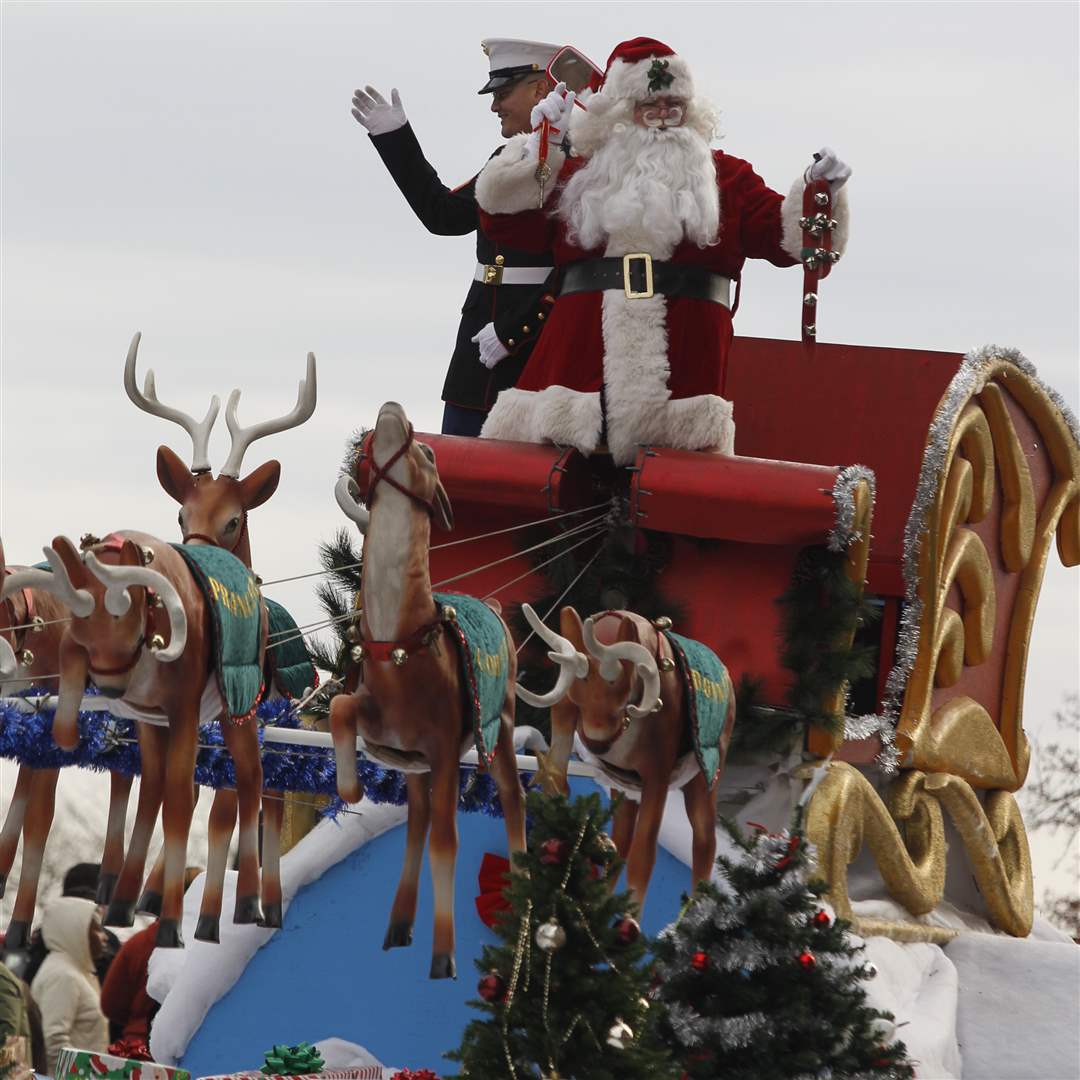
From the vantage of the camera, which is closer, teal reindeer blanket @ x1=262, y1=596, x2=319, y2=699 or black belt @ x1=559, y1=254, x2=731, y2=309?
teal reindeer blanket @ x1=262, y1=596, x2=319, y2=699

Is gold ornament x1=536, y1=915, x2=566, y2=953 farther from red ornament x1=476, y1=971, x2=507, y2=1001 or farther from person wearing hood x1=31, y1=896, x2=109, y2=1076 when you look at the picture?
person wearing hood x1=31, y1=896, x2=109, y2=1076

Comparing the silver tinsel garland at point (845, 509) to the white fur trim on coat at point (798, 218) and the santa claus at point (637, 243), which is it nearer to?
the santa claus at point (637, 243)

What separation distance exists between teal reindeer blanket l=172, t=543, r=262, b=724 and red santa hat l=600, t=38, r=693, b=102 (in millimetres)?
2709

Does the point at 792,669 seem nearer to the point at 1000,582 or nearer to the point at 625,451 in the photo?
the point at 625,451

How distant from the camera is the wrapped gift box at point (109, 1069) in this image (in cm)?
639

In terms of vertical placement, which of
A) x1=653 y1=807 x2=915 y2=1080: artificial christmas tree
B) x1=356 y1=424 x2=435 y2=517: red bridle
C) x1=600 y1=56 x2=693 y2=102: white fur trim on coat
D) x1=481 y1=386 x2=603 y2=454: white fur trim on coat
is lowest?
x1=653 y1=807 x2=915 y2=1080: artificial christmas tree

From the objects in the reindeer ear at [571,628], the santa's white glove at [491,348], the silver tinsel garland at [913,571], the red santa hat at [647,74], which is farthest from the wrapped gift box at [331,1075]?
the red santa hat at [647,74]

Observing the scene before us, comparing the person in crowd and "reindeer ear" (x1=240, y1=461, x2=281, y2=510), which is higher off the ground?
"reindeer ear" (x1=240, y1=461, x2=281, y2=510)

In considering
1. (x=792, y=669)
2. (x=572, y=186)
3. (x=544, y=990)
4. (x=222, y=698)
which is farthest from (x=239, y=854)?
(x=572, y=186)

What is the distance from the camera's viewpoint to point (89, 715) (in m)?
6.27

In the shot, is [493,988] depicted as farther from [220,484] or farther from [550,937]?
[220,484]

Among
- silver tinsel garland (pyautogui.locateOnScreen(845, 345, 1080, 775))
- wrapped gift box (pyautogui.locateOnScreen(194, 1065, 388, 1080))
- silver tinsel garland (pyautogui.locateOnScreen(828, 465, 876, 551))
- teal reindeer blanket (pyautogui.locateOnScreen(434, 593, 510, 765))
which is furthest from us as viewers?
silver tinsel garland (pyautogui.locateOnScreen(845, 345, 1080, 775))

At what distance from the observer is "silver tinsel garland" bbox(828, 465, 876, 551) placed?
7.34 meters

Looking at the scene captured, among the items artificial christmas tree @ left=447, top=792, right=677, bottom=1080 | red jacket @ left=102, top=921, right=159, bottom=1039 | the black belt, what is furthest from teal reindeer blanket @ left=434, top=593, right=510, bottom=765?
red jacket @ left=102, top=921, right=159, bottom=1039
